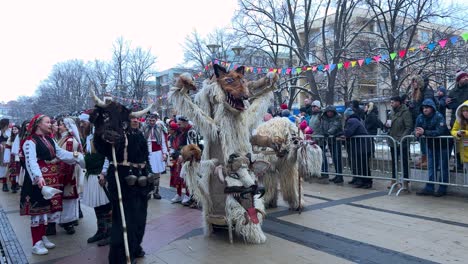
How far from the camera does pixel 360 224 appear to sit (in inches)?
218

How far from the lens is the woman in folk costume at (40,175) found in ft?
16.4

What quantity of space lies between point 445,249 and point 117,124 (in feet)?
13.0

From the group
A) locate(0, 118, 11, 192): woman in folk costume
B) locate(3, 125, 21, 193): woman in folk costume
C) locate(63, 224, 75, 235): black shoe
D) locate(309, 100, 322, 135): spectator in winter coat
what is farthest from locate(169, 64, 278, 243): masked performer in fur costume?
locate(0, 118, 11, 192): woman in folk costume

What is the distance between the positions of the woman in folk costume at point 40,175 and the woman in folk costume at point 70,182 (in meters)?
0.22

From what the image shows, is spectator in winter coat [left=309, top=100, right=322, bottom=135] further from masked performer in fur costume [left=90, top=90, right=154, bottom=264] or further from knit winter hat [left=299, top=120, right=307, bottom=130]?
masked performer in fur costume [left=90, top=90, right=154, bottom=264]

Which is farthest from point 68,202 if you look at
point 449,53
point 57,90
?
point 57,90

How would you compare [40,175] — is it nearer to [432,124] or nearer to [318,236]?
[318,236]

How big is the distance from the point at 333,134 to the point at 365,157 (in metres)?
0.99

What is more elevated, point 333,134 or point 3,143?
point 3,143

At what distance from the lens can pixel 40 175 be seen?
4.89 meters

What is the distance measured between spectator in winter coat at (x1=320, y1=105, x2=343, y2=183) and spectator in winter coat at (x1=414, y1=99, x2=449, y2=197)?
2.03 m

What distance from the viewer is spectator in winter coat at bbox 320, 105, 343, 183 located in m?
8.98

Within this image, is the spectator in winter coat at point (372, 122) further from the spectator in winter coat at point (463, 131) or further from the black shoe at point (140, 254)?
the black shoe at point (140, 254)

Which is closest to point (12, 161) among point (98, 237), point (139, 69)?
point (98, 237)
